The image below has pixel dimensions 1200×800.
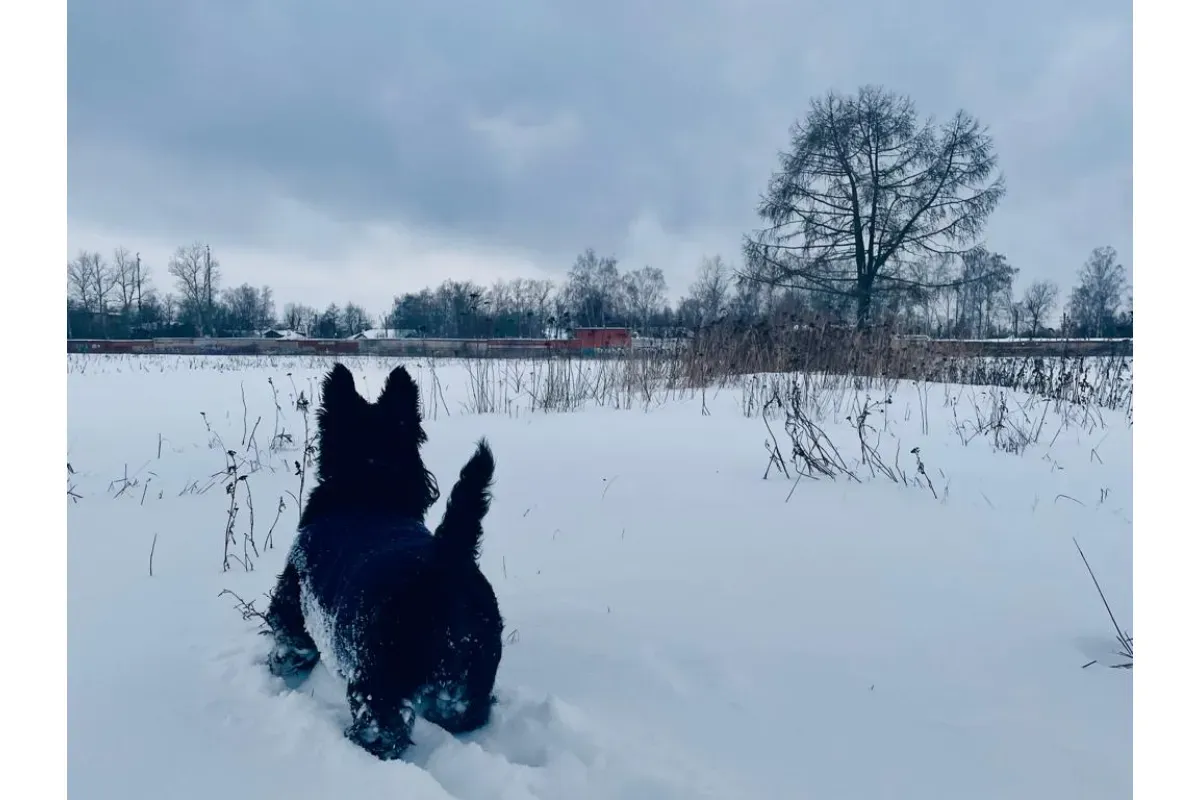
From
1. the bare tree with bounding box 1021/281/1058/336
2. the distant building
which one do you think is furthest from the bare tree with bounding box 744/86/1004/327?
the distant building

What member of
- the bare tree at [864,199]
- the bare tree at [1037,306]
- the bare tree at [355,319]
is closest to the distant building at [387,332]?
the bare tree at [355,319]

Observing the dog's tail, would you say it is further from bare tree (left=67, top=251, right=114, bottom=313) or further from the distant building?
the distant building

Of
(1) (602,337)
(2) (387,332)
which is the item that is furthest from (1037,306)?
(2) (387,332)

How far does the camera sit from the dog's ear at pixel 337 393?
2.07 metres

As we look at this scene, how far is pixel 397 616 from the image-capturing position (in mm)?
1395

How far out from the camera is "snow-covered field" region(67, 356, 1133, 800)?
148 cm

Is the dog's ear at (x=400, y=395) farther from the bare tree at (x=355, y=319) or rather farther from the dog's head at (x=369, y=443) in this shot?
the bare tree at (x=355, y=319)

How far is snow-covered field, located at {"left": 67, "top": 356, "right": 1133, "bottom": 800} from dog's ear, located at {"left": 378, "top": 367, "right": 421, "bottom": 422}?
2.85 ft

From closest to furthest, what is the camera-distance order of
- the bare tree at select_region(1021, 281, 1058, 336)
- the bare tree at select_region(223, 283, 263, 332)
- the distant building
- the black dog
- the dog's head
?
the black dog
the dog's head
the bare tree at select_region(1021, 281, 1058, 336)
the bare tree at select_region(223, 283, 263, 332)
the distant building

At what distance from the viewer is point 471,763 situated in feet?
4.89

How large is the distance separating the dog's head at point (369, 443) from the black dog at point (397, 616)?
0.42ft
